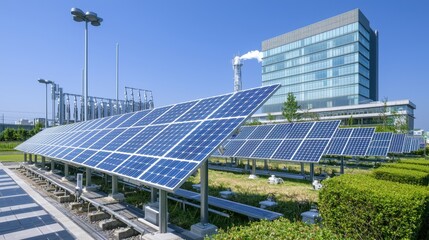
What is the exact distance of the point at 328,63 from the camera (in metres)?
101

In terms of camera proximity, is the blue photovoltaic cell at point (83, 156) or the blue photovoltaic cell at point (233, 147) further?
the blue photovoltaic cell at point (233, 147)

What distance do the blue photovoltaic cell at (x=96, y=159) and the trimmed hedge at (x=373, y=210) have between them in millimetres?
9170

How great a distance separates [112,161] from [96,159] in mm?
1919

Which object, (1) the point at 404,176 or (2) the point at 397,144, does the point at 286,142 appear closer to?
(1) the point at 404,176

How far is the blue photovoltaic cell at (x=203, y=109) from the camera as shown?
10953 mm

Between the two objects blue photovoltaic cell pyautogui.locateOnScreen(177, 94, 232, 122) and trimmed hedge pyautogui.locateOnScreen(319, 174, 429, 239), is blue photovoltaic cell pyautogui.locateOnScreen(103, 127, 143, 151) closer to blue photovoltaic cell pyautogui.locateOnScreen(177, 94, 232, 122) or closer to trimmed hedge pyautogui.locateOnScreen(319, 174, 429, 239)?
blue photovoltaic cell pyautogui.locateOnScreen(177, 94, 232, 122)

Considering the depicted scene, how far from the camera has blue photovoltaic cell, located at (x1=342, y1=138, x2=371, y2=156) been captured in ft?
79.2

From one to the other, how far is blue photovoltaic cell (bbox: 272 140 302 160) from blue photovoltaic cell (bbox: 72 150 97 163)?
38.3ft

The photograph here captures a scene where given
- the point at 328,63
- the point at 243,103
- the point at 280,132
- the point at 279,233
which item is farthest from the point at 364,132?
the point at 328,63

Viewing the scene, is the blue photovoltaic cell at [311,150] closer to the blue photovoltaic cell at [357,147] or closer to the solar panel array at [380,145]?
the blue photovoltaic cell at [357,147]

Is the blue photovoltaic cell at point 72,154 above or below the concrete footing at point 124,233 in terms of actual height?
above

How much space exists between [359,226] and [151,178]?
5813mm

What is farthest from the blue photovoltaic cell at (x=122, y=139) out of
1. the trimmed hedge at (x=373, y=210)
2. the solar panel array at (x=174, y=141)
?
the trimmed hedge at (x=373, y=210)

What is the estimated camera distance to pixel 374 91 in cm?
11081
